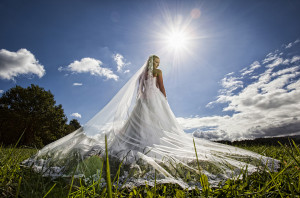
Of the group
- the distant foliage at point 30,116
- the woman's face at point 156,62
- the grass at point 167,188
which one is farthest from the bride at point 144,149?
the distant foliage at point 30,116

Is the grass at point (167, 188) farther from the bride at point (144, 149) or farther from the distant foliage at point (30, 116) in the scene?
the distant foliage at point (30, 116)

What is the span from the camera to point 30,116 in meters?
17.5

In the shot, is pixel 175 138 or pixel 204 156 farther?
pixel 175 138

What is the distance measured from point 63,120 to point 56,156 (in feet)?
68.0

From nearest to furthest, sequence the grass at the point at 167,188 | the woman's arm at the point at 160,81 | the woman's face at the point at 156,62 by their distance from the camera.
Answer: the grass at the point at 167,188 → the woman's arm at the point at 160,81 → the woman's face at the point at 156,62

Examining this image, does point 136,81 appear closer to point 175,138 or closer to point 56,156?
point 175,138

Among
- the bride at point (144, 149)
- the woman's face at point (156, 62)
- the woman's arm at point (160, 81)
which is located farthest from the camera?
the woman's face at point (156, 62)

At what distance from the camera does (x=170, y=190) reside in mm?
1439

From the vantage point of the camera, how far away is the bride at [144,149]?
6.03 feet

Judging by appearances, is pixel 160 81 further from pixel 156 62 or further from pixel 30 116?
pixel 30 116

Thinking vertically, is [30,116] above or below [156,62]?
above

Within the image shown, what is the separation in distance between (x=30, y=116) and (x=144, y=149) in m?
Answer: 19.4

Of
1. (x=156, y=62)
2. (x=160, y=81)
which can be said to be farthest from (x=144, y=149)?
(x=156, y=62)

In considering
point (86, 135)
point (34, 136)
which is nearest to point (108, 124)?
point (86, 135)
